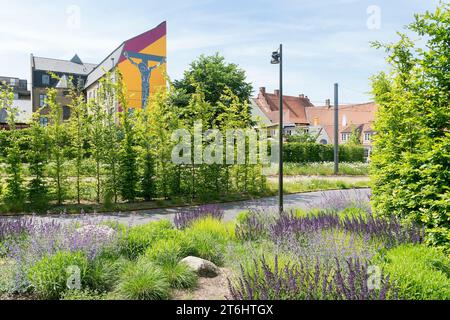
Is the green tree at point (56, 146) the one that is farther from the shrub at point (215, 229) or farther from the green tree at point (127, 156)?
the shrub at point (215, 229)

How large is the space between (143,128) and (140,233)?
23.5ft

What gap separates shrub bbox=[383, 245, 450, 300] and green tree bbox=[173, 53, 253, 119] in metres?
17.4

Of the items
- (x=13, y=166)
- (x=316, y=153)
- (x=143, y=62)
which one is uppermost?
(x=143, y=62)

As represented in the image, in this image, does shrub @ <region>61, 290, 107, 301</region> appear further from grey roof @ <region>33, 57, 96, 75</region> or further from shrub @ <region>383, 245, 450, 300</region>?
grey roof @ <region>33, 57, 96, 75</region>

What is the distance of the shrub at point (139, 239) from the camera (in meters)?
5.15

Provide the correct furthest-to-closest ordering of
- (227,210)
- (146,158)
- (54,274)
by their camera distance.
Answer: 1. (146,158)
2. (227,210)
3. (54,274)

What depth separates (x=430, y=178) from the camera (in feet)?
17.2

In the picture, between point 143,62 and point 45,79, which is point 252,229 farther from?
point 45,79

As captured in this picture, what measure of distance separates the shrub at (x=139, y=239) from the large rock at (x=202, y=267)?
32.4 inches

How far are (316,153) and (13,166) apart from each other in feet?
81.2

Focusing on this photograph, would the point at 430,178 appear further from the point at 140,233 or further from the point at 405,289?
the point at 140,233

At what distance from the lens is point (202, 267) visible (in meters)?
4.70

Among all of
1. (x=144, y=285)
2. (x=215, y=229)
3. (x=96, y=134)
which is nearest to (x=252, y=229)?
(x=215, y=229)
